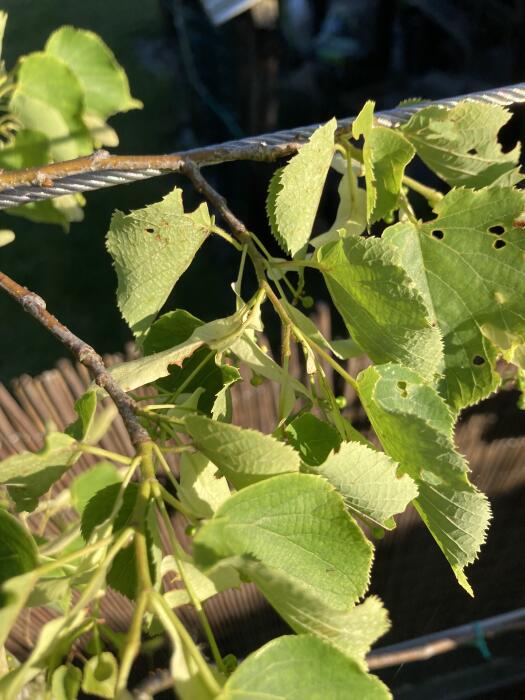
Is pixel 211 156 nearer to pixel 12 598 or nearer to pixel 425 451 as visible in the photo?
pixel 425 451

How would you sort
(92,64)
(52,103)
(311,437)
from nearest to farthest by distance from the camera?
(311,437)
(52,103)
(92,64)

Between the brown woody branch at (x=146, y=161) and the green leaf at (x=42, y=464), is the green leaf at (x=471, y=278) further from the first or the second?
the green leaf at (x=42, y=464)

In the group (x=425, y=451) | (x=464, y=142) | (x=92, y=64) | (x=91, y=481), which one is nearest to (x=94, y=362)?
(x=425, y=451)

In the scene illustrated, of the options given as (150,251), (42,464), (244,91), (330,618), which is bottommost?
(330,618)

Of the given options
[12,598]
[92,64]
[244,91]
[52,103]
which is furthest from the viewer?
[244,91]

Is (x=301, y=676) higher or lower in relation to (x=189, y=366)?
lower

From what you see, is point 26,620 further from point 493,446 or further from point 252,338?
point 252,338

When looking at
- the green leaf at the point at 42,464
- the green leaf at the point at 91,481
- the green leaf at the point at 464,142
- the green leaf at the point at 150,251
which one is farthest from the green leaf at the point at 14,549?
the green leaf at the point at 91,481
